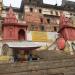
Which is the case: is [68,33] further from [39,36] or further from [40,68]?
[40,68]

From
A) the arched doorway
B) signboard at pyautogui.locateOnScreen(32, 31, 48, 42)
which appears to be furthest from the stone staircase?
the arched doorway

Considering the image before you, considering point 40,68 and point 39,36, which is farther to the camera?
point 39,36

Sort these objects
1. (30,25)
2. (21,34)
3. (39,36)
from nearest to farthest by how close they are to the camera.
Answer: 1. (21,34)
2. (39,36)
3. (30,25)

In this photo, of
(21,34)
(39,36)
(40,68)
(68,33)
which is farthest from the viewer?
(39,36)

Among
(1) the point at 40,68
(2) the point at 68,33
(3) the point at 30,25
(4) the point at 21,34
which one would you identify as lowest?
(1) the point at 40,68

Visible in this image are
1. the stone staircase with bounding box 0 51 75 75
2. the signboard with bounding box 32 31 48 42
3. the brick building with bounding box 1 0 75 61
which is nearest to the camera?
the stone staircase with bounding box 0 51 75 75

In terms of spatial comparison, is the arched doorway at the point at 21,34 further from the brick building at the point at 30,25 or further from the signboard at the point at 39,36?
the signboard at the point at 39,36

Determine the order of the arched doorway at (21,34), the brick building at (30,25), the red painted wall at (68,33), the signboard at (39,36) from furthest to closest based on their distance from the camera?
the arched doorway at (21,34) → the signboard at (39,36) → the red painted wall at (68,33) → the brick building at (30,25)

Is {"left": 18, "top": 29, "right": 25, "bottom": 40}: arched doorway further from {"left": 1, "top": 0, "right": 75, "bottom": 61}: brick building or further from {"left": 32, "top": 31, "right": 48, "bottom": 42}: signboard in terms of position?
{"left": 32, "top": 31, "right": 48, "bottom": 42}: signboard

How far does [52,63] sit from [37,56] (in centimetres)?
653

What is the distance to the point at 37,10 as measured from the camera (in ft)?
164

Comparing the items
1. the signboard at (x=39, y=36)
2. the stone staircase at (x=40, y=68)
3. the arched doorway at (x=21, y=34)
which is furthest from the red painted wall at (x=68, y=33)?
the stone staircase at (x=40, y=68)

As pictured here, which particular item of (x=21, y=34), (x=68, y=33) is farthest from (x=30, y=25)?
(x=68, y=33)

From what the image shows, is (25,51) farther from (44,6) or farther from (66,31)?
(44,6)
